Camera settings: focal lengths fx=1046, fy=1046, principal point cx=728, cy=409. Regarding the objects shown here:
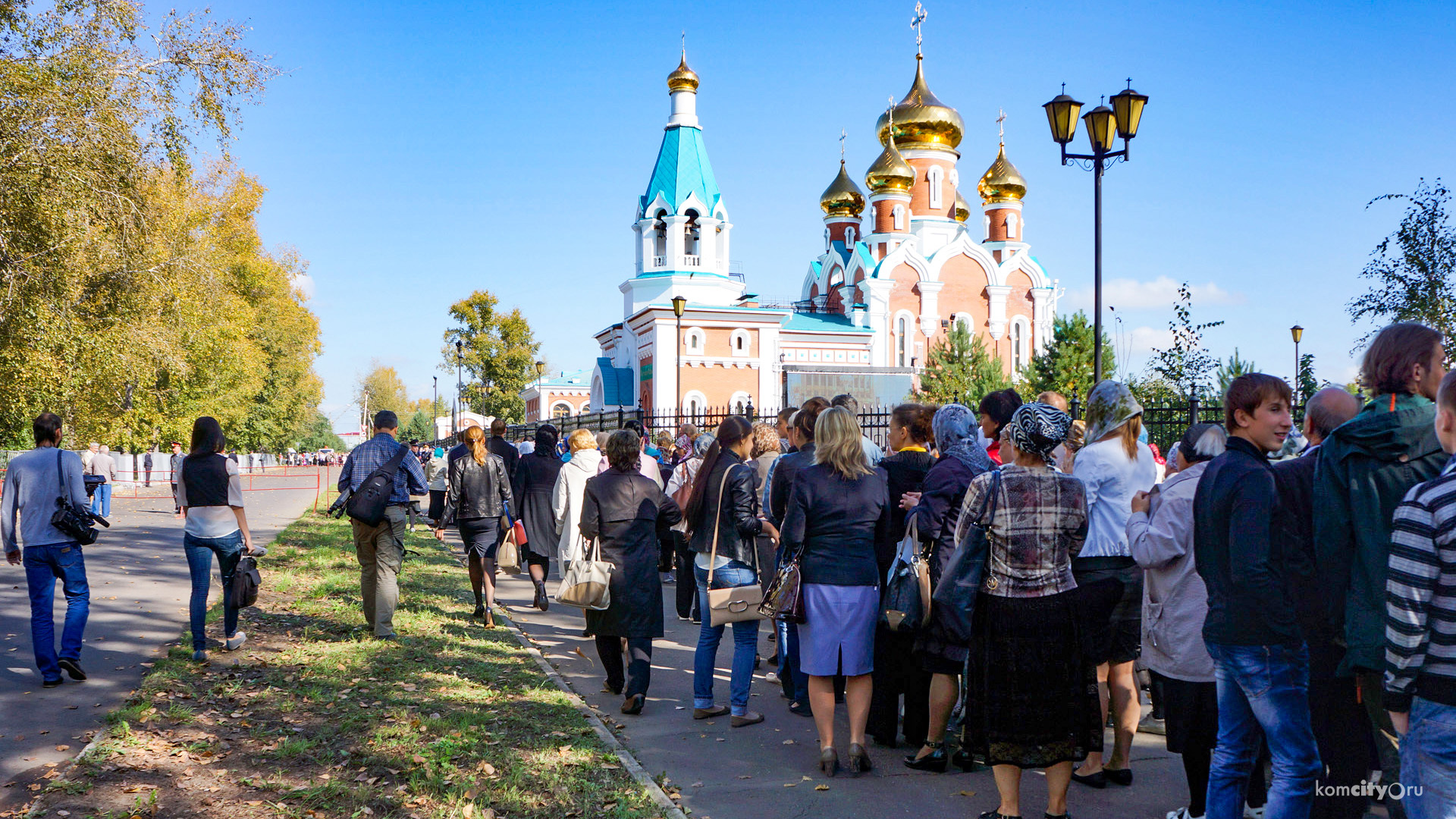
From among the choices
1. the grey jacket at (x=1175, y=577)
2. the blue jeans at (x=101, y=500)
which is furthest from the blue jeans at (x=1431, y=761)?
the blue jeans at (x=101, y=500)

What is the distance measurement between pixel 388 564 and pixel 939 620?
18.8 feet

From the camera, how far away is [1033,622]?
445cm

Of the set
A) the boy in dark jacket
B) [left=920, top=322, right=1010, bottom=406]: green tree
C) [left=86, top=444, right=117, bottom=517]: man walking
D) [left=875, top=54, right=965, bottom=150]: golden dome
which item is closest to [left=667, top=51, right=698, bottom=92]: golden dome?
[left=875, top=54, right=965, bottom=150]: golden dome

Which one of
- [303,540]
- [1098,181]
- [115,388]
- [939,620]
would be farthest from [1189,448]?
[115,388]

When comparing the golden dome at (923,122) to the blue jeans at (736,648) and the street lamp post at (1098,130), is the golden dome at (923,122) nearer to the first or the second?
the street lamp post at (1098,130)

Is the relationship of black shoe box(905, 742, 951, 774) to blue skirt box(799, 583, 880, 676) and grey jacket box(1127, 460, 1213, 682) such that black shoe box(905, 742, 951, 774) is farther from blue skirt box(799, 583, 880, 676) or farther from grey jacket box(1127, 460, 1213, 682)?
grey jacket box(1127, 460, 1213, 682)

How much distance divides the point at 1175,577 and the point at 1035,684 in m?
0.83

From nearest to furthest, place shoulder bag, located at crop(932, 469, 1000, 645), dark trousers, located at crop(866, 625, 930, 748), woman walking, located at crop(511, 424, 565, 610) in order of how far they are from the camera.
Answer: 1. shoulder bag, located at crop(932, 469, 1000, 645)
2. dark trousers, located at crop(866, 625, 930, 748)
3. woman walking, located at crop(511, 424, 565, 610)

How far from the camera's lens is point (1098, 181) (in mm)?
10852

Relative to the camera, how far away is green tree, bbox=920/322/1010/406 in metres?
34.5

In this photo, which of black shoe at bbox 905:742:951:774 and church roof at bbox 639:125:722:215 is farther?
church roof at bbox 639:125:722:215

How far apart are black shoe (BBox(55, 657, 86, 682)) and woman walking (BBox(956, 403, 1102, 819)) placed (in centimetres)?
671

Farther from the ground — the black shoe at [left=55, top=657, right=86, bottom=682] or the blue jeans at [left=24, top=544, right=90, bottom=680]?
the blue jeans at [left=24, top=544, right=90, bottom=680]

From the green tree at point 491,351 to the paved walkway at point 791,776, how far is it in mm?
51481
